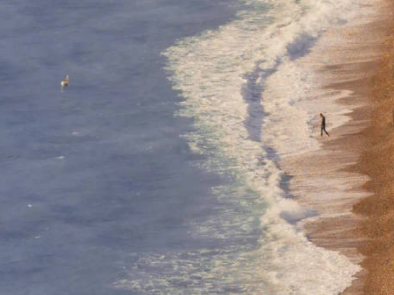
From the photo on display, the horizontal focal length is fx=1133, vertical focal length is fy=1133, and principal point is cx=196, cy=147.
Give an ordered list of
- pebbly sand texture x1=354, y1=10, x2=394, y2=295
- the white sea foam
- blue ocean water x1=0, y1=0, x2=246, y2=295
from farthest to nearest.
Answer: blue ocean water x1=0, y1=0, x2=246, y2=295
the white sea foam
pebbly sand texture x1=354, y1=10, x2=394, y2=295

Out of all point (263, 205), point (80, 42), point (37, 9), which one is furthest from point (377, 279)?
point (37, 9)

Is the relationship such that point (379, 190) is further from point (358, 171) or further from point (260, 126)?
point (260, 126)

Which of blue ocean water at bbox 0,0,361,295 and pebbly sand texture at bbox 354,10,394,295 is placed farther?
A: blue ocean water at bbox 0,0,361,295

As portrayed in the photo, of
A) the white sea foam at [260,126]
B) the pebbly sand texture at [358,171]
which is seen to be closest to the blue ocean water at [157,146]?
the white sea foam at [260,126]

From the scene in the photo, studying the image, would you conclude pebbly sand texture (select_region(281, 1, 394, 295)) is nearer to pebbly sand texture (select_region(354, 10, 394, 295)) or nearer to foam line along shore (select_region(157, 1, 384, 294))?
pebbly sand texture (select_region(354, 10, 394, 295))

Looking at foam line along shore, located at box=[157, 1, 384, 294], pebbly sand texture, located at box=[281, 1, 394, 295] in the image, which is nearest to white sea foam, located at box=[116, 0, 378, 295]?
foam line along shore, located at box=[157, 1, 384, 294]

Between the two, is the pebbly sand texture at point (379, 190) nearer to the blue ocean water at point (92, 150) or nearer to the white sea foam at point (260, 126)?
the white sea foam at point (260, 126)
